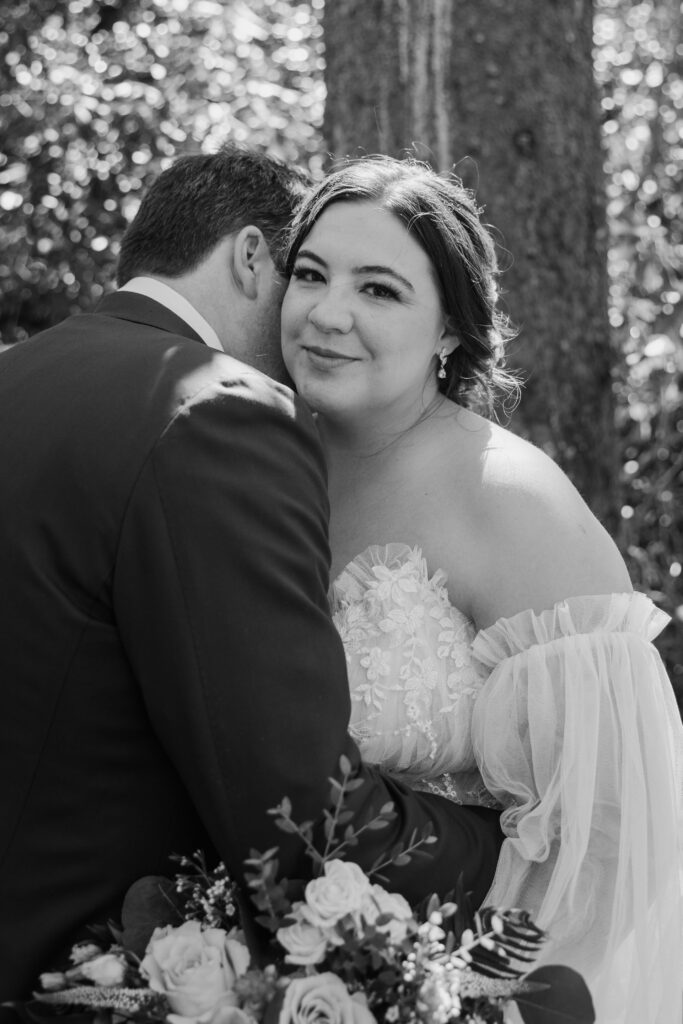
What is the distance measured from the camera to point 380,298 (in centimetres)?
273

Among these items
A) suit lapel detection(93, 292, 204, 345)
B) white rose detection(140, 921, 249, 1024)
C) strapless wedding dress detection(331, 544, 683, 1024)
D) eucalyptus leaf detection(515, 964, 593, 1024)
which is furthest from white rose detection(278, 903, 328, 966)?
suit lapel detection(93, 292, 204, 345)

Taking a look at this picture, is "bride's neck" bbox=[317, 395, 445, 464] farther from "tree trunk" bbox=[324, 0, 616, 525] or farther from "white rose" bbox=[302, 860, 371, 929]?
"white rose" bbox=[302, 860, 371, 929]

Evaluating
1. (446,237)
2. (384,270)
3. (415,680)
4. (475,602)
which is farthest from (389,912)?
(446,237)

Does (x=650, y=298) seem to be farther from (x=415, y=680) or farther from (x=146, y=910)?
(x=146, y=910)

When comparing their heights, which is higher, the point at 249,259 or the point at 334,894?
the point at 249,259

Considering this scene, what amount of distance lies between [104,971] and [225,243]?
148 centimetres

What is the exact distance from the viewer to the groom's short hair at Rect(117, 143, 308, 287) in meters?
2.65

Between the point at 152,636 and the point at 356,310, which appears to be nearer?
the point at 152,636

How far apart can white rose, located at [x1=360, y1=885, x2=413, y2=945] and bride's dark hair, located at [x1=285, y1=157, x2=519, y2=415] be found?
4.47 feet

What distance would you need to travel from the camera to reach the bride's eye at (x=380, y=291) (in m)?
2.72

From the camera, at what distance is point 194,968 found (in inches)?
73.4

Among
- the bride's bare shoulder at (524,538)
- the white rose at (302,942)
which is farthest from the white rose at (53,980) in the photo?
the bride's bare shoulder at (524,538)

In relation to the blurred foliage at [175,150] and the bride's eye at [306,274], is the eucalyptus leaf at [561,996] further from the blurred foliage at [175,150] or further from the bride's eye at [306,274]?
the blurred foliage at [175,150]

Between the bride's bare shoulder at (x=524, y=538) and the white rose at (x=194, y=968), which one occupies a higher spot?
the bride's bare shoulder at (x=524, y=538)
